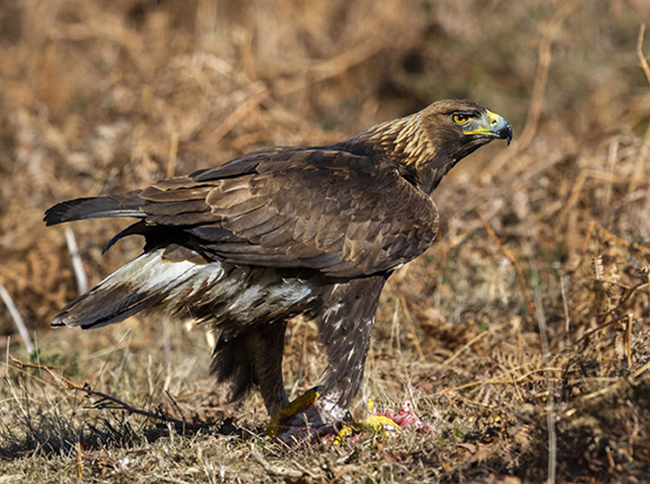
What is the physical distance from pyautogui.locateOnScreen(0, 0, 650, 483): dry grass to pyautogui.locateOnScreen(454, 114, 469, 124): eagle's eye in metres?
1.09

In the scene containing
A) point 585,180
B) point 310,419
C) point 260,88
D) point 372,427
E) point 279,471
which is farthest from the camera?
point 260,88

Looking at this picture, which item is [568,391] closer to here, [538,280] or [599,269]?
[599,269]

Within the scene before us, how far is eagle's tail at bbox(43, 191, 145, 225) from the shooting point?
340 cm

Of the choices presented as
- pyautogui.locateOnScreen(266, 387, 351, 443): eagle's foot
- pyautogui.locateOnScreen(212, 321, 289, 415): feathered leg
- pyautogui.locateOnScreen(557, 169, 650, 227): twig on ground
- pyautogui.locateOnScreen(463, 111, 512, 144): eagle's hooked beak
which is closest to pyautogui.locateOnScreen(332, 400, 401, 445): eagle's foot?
pyautogui.locateOnScreen(266, 387, 351, 443): eagle's foot

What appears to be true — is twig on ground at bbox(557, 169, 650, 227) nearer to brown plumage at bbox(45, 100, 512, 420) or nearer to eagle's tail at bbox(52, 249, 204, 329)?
brown plumage at bbox(45, 100, 512, 420)

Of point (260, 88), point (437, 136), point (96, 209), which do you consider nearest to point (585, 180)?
point (437, 136)

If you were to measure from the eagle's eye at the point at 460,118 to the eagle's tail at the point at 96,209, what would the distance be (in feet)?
6.42

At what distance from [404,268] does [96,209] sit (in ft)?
9.69

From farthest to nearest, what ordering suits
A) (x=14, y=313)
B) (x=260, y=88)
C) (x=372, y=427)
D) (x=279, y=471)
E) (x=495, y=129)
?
(x=260, y=88) < (x=14, y=313) < (x=495, y=129) < (x=372, y=427) < (x=279, y=471)

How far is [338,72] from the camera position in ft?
34.2

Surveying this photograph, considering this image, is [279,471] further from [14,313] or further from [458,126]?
[14,313]

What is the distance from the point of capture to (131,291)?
3.53 metres

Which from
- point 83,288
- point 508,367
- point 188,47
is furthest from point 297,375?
point 188,47

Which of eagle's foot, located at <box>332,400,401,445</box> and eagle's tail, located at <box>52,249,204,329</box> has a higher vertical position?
eagle's tail, located at <box>52,249,204,329</box>
